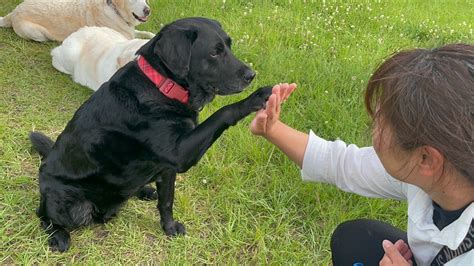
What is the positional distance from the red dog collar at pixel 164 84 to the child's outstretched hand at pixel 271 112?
398mm

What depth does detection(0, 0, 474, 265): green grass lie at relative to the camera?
263 centimetres

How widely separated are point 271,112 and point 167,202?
36.0 inches

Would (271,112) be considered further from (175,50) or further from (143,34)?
(143,34)

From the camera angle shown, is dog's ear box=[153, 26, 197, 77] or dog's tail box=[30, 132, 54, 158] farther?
dog's tail box=[30, 132, 54, 158]

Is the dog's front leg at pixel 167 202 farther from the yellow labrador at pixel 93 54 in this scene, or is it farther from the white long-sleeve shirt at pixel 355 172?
the yellow labrador at pixel 93 54

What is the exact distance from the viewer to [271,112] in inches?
78.9

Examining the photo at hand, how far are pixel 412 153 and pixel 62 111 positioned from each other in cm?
298

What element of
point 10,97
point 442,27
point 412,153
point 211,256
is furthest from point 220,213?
point 442,27

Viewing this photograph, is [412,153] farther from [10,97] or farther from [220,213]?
[10,97]

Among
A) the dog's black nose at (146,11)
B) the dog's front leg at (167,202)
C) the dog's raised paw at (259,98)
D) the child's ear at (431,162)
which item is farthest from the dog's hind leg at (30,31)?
the child's ear at (431,162)

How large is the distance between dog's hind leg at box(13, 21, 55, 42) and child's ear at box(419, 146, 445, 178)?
437cm

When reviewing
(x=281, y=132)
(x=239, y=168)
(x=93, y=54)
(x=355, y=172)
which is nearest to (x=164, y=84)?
(x=281, y=132)

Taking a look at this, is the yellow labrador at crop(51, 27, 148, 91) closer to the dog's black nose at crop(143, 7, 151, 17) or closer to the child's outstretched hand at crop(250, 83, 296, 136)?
the dog's black nose at crop(143, 7, 151, 17)

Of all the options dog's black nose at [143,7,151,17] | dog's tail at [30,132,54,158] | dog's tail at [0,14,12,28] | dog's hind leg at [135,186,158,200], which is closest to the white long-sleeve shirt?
dog's hind leg at [135,186,158,200]
